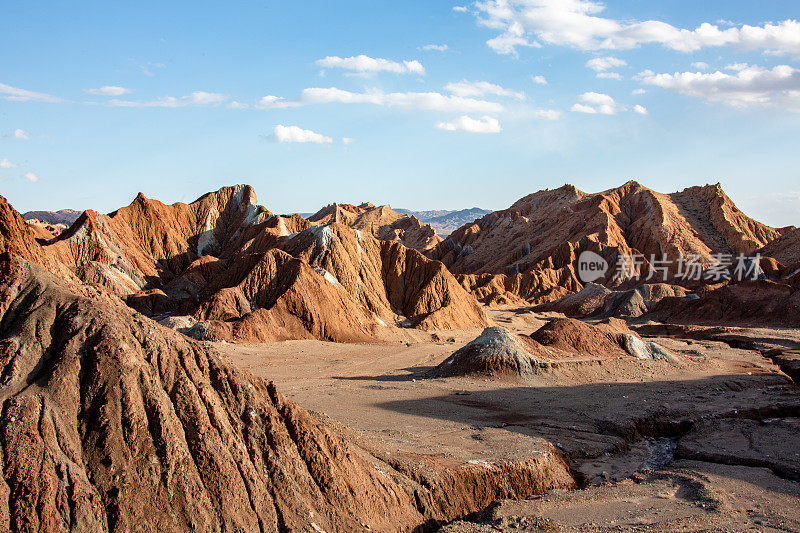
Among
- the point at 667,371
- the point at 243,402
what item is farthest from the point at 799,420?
the point at 243,402

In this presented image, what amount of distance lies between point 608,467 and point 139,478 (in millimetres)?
11846

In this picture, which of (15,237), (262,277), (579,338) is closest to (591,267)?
(262,277)

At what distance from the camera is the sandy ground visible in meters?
12.7

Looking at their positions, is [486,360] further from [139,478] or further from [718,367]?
[139,478]

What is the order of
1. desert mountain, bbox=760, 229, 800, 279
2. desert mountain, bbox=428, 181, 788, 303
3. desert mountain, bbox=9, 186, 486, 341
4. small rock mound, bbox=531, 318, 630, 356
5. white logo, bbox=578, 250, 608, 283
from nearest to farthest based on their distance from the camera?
small rock mound, bbox=531, 318, 630, 356 < desert mountain, bbox=9, 186, 486, 341 < desert mountain, bbox=760, 229, 800, 279 < desert mountain, bbox=428, 181, 788, 303 < white logo, bbox=578, 250, 608, 283

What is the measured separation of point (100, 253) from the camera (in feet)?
182

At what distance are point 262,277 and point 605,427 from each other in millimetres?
30932

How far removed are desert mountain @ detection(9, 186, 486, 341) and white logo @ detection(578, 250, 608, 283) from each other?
4477 cm

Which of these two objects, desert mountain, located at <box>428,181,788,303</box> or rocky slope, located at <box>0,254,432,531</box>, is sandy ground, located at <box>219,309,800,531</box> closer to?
rocky slope, located at <box>0,254,432,531</box>

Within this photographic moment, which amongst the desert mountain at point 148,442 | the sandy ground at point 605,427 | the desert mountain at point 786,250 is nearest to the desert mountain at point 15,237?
the desert mountain at point 148,442

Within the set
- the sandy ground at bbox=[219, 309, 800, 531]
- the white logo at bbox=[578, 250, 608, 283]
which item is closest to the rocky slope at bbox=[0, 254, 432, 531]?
the sandy ground at bbox=[219, 309, 800, 531]

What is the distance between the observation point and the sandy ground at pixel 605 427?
41.8 ft

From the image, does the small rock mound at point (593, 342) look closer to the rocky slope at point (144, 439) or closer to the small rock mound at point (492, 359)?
the small rock mound at point (492, 359)

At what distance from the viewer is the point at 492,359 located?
27.9 m
